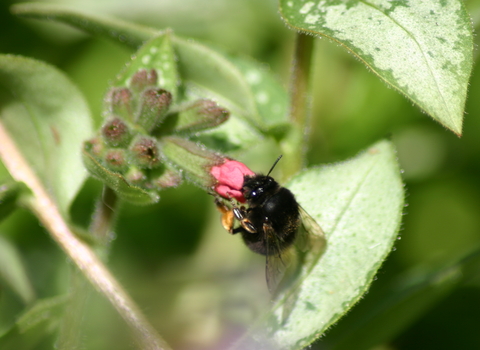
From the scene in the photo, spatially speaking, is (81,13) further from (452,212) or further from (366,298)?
(452,212)

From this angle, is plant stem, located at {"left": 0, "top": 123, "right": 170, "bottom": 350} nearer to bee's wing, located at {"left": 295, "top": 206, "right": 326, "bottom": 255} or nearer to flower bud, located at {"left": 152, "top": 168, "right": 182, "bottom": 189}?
flower bud, located at {"left": 152, "top": 168, "right": 182, "bottom": 189}

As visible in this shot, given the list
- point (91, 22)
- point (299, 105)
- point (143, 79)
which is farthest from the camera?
point (91, 22)

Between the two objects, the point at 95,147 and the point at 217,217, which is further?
the point at 217,217

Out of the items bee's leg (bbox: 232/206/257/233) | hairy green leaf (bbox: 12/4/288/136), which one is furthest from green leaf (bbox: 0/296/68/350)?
hairy green leaf (bbox: 12/4/288/136)

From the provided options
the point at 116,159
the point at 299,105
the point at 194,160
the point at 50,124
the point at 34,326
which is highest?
the point at 299,105

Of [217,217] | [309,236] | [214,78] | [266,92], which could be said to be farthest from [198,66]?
[217,217]

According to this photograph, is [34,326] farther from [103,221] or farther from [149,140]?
[149,140]

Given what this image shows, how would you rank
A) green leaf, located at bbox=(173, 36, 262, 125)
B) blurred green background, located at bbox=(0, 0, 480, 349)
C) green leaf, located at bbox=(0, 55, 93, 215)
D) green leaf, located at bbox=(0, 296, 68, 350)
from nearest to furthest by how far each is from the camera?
green leaf, located at bbox=(0, 296, 68, 350) < green leaf, located at bbox=(0, 55, 93, 215) < green leaf, located at bbox=(173, 36, 262, 125) < blurred green background, located at bbox=(0, 0, 480, 349)


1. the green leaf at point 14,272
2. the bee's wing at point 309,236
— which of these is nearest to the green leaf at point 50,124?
the green leaf at point 14,272
